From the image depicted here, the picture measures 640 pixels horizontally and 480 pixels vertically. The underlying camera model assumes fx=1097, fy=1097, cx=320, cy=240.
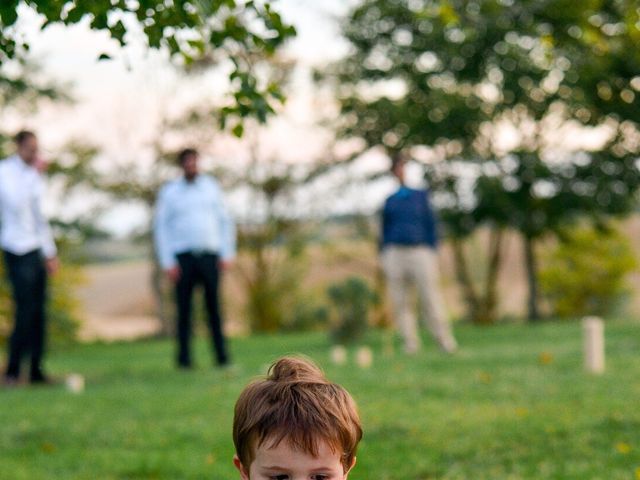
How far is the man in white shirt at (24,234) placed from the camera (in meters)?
9.47

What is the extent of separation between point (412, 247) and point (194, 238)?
285cm

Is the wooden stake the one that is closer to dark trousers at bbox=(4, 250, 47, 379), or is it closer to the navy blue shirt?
the navy blue shirt

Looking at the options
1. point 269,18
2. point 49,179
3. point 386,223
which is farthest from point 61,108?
point 269,18

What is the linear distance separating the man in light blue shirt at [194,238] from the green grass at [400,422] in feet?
2.65

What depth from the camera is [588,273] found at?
2680 cm

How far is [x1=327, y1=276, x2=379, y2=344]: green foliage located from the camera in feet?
53.8

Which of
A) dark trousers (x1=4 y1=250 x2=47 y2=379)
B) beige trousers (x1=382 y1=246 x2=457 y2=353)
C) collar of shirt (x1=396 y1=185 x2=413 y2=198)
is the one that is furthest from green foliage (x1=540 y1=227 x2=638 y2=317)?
dark trousers (x1=4 y1=250 x2=47 y2=379)

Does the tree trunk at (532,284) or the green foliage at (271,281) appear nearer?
the tree trunk at (532,284)

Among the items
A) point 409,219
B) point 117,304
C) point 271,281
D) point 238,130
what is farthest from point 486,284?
point 238,130

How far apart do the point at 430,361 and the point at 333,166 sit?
599 inches

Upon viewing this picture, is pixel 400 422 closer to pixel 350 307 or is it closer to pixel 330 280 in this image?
pixel 350 307

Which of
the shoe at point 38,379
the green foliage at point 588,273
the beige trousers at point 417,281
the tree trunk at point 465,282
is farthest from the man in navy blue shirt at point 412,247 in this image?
the tree trunk at point 465,282

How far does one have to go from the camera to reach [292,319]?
27.6m

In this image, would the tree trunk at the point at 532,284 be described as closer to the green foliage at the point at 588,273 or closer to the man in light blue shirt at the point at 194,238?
the green foliage at the point at 588,273
